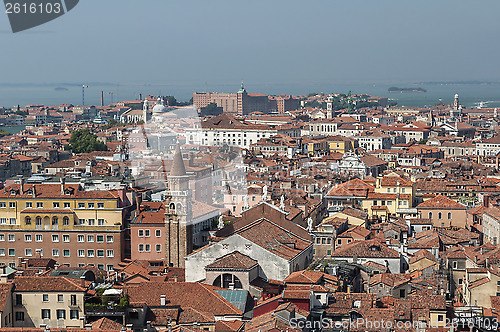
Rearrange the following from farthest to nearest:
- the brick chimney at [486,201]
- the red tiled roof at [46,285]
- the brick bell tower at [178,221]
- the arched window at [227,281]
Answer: the brick chimney at [486,201], the brick bell tower at [178,221], the arched window at [227,281], the red tiled roof at [46,285]

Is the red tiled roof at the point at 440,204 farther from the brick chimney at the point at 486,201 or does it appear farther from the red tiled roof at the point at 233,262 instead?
the red tiled roof at the point at 233,262

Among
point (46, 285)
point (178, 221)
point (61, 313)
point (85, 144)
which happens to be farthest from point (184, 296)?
point (85, 144)

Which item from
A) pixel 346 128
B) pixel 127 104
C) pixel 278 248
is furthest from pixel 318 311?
pixel 127 104

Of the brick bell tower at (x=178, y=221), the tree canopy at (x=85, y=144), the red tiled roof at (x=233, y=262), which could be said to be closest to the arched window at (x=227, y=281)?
the red tiled roof at (x=233, y=262)

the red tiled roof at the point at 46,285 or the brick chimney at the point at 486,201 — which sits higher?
the red tiled roof at the point at 46,285

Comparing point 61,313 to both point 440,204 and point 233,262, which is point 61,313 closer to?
point 233,262

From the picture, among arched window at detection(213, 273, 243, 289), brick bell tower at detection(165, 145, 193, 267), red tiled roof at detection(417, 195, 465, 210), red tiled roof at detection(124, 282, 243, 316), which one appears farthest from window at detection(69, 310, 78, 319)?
red tiled roof at detection(417, 195, 465, 210)

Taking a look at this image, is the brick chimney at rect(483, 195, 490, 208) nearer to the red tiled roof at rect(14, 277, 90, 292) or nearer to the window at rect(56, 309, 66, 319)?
the red tiled roof at rect(14, 277, 90, 292)

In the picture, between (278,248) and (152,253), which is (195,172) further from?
(278,248)
